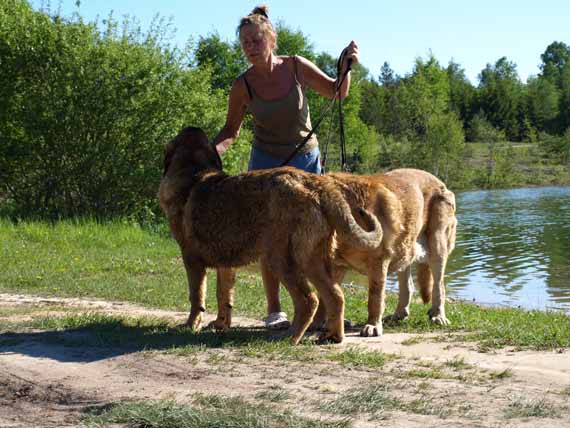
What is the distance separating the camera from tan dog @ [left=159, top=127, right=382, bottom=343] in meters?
6.07

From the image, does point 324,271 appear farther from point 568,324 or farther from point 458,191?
point 458,191

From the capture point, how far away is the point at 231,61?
54344mm

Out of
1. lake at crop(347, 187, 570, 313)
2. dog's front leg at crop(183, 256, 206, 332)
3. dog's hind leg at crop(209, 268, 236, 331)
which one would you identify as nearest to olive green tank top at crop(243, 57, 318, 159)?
dog's hind leg at crop(209, 268, 236, 331)

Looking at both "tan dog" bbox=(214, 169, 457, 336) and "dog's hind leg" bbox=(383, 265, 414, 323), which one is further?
"dog's hind leg" bbox=(383, 265, 414, 323)

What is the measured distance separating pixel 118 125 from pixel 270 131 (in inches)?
483

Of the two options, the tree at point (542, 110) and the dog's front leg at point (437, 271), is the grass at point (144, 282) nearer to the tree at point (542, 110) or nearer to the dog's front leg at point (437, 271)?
the dog's front leg at point (437, 271)

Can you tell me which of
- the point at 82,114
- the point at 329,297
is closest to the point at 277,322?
the point at 329,297

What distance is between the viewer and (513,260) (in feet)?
56.5

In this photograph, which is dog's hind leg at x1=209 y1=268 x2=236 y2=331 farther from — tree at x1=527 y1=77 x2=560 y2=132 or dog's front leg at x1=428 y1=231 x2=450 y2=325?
tree at x1=527 y1=77 x2=560 y2=132

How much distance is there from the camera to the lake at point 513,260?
12.9m

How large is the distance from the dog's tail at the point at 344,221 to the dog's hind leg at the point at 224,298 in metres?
1.35

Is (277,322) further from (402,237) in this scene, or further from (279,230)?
(402,237)

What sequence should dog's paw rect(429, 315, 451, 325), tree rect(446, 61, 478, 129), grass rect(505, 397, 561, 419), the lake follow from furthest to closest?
tree rect(446, 61, 478, 129) < the lake < dog's paw rect(429, 315, 451, 325) < grass rect(505, 397, 561, 419)

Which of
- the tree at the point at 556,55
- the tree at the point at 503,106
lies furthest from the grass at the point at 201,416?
the tree at the point at 556,55
